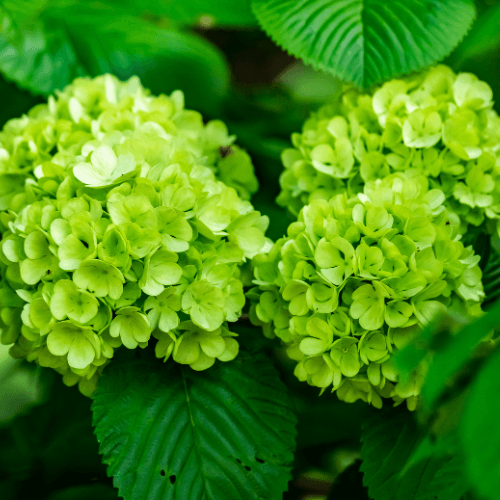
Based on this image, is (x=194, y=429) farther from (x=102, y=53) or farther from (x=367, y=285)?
(x=102, y=53)

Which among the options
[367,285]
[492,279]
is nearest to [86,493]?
[367,285]

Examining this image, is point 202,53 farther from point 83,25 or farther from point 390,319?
point 390,319

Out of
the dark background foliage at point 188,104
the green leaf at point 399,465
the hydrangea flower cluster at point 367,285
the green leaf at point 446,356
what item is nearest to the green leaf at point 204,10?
the dark background foliage at point 188,104

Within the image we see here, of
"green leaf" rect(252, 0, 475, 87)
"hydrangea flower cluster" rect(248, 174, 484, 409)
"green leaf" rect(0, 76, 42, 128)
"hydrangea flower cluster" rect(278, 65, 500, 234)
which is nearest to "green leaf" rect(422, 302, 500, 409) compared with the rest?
"hydrangea flower cluster" rect(248, 174, 484, 409)

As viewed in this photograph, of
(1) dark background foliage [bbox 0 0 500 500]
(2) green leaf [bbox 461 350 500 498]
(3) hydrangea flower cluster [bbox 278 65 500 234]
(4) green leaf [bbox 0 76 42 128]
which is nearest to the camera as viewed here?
(2) green leaf [bbox 461 350 500 498]

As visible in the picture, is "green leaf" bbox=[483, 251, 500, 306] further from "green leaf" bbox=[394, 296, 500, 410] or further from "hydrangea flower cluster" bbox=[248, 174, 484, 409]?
"green leaf" bbox=[394, 296, 500, 410]

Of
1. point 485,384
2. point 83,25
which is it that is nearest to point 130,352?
point 485,384

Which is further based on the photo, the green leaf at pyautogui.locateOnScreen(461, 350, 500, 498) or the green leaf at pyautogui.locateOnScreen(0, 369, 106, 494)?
the green leaf at pyautogui.locateOnScreen(0, 369, 106, 494)

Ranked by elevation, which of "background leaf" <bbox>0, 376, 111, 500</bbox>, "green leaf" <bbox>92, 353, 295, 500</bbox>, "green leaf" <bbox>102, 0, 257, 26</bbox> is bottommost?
"background leaf" <bbox>0, 376, 111, 500</bbox>
